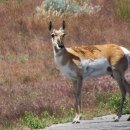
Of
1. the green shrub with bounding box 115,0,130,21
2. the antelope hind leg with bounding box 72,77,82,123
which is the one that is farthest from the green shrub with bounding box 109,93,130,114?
the green shrub with bounding box 115,0,130,21

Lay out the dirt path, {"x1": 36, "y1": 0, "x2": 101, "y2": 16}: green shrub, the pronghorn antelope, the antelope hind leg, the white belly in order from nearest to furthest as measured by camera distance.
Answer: the dirt path, the antelope hind leg, the pronghorn antelope, the white belly, {"x1": 36, "y1": 0, "x2": 101, "y2": 16}: green shrub

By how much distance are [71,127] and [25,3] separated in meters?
23.0

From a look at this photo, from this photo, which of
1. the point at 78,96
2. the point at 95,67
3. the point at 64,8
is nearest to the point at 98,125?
the point at 78,96

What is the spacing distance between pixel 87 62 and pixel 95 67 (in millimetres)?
220

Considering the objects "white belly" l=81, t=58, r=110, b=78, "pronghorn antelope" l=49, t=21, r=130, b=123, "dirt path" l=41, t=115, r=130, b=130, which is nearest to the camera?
"dirt path" l=41, t=115, r=130, b=130

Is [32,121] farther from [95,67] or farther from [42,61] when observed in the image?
[42,61]

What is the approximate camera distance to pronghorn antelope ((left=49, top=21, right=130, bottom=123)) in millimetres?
14086

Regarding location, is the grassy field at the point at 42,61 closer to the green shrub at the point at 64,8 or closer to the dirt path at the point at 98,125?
the green shrub at the point at 64,8

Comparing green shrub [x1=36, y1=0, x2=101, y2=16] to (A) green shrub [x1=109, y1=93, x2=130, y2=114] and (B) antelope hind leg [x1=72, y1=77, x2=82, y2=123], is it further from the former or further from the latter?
(B) antelope hind leg [x1=72, y1=77, x2=82, y2=123]

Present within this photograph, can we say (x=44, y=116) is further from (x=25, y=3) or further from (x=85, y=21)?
(x=25, y=3)

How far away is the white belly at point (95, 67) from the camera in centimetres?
1439

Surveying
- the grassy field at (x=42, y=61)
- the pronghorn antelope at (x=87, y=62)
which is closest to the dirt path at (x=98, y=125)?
the pronghorn antelope at (x=87, y=62)

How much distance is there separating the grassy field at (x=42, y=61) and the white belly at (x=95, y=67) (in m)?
1.03

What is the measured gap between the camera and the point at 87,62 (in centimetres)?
1445
